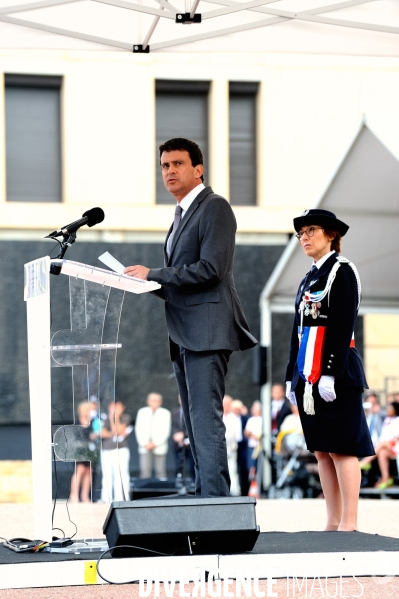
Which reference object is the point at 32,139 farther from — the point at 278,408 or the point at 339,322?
the point at 339,322

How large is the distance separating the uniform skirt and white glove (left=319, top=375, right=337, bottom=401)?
55 millimetres

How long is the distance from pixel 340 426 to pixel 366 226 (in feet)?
24.0

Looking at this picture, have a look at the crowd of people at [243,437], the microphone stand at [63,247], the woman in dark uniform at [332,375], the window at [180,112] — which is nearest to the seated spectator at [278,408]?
the crowd of people at [243,437]

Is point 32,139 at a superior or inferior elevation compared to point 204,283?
superior

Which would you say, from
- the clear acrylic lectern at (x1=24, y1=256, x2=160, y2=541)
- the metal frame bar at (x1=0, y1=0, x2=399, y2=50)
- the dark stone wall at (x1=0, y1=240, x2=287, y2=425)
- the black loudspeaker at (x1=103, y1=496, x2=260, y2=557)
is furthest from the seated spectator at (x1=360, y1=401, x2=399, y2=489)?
the black loudspeaker at (x1=103, y1=496, x2=260, y2=557)

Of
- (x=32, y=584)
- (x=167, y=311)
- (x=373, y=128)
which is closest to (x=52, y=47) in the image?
(x=167, y=311)

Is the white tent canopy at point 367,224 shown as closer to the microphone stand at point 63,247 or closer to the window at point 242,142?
the window at point 242,142

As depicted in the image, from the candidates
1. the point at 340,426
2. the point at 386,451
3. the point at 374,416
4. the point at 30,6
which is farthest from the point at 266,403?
the point at 340,426

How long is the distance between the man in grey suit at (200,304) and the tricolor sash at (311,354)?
44 centimetres

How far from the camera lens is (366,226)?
12406mm

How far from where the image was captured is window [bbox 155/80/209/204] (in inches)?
752

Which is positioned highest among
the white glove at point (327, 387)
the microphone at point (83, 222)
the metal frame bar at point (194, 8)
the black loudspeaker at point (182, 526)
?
the metal frame bar at point (194, 8)

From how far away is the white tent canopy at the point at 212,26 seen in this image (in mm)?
6418

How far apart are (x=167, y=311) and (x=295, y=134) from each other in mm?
14553
